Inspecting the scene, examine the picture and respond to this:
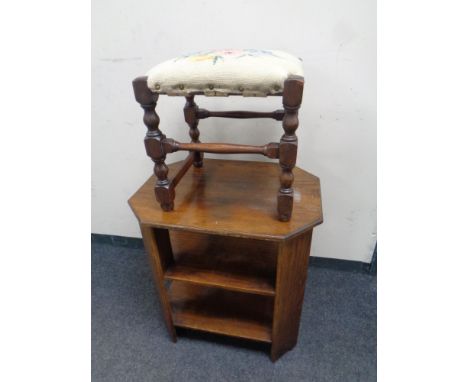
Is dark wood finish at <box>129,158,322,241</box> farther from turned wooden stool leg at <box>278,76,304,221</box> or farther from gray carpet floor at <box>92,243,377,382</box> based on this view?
gray carpet floor at <box>92,243,377,382</box>

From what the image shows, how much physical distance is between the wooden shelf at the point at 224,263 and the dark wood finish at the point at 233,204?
200mm

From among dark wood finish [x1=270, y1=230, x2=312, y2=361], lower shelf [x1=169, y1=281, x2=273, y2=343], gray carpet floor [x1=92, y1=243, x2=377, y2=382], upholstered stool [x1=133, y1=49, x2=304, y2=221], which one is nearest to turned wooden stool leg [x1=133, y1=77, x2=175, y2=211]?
upholstered stool [x1=133, y1=49, x2=304, y2=221]

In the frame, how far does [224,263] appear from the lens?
34.6 inches

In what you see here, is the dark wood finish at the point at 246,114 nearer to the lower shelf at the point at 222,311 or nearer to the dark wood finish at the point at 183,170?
the dark wood finish at the point at 183,170

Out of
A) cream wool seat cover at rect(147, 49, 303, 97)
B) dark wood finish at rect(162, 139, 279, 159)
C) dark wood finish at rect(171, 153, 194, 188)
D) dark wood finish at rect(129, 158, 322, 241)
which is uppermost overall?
cream wool seat cover at rect(147, 49, 303, 97)

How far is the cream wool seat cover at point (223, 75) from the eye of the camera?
1.86 feet

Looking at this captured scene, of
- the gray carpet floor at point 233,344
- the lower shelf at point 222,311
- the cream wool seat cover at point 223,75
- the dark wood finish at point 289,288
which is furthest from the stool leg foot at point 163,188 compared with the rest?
the gray carpet floor at point 233,344

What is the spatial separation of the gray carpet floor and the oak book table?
67 mm

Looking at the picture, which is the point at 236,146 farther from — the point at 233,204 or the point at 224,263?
the point at 224,263

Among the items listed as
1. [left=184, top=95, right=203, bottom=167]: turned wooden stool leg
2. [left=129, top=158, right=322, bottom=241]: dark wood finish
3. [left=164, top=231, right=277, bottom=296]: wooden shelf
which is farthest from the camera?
[left=184, top=95, right=203, bottom=167]: turned wooden stool leg

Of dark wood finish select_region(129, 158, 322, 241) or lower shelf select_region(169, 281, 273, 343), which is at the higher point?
dark wood finish select_region(129, 158, 322, 241)

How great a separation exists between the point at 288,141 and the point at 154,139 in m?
0.31

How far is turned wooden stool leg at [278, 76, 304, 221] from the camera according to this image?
551 mm
